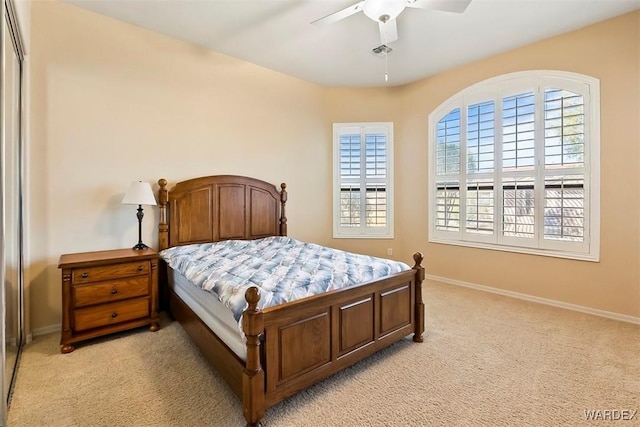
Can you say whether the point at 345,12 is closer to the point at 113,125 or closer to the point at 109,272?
the point at 113,125

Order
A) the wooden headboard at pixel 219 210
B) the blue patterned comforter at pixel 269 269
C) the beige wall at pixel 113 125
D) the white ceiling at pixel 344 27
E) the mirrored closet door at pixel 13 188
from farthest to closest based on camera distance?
1. the wooden headboard at pixel 219 210
2. the white ceiling at pixel 344 27
3. the beige wall at pixel 113 125
4. the mirrored closet door at pixel 13 188
5. the blue patterned comforter at pixel 269 269

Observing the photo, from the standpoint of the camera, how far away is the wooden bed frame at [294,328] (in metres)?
1.58

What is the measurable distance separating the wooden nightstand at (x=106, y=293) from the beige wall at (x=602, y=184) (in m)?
3.80

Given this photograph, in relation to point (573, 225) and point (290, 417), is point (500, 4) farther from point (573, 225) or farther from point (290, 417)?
point (290, 417)

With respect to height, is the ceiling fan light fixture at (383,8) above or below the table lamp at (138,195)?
above

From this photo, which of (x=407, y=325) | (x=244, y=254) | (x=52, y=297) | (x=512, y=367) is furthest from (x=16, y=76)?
(x=512, y=367)

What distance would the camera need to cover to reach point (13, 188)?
2.25m

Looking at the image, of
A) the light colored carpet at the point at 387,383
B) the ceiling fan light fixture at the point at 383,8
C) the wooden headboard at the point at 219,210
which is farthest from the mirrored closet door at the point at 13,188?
the ceiling fan light fixture at the point at 383,8

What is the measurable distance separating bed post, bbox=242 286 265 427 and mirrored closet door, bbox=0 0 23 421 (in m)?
1.54

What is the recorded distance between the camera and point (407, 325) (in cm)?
248

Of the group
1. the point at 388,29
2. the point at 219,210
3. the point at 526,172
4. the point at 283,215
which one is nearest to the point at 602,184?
the point at 526,172

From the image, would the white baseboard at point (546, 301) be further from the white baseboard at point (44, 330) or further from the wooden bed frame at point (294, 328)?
the white baseboard at point (44, 330)

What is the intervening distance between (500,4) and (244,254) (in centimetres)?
341

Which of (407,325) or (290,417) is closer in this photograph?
(290,417)
